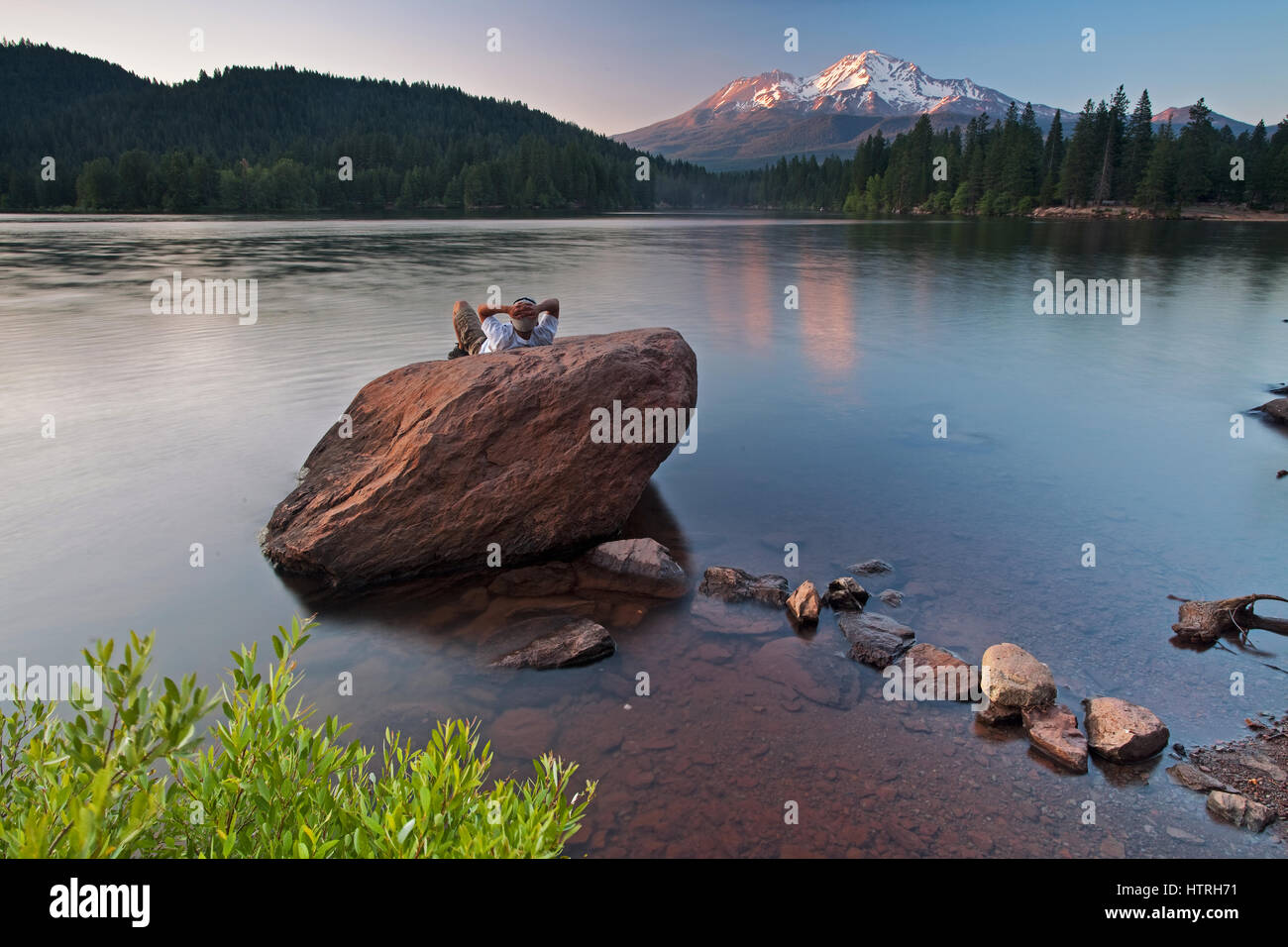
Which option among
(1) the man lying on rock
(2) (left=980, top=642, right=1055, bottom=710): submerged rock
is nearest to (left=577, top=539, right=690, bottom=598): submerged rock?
(2) (left=980, top=642, right=1055, bottom=710): submerged rock

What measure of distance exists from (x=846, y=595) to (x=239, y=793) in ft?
19.2

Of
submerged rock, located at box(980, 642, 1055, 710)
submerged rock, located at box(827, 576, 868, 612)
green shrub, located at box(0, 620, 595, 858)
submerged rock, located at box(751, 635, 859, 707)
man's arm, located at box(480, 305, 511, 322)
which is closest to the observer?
green shrub, located at box(0, 620, 595, 858)

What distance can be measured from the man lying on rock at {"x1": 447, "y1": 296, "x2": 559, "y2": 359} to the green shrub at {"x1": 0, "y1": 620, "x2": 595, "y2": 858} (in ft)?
24.9

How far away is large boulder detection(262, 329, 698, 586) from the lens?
27.2 feet

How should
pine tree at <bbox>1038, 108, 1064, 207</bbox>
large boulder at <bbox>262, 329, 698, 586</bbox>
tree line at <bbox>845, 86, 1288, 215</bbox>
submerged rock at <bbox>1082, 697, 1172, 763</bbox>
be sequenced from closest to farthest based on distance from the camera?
submerged rock at <bbox>1082, 697, 1172, 763</bbox> → large boulder at <bbox>262, 329, 698, 586</bbox> → tree line at <bbox>845, 86, 1288, 215</bbox> → pine tree at <bbox>1038, 108, 1064, 207</bbox>

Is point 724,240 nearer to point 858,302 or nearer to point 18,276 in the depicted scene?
point 858,302

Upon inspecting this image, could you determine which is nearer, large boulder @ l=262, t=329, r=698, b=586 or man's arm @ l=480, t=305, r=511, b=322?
large boulder @ l=262, t=329, r=698, b=586

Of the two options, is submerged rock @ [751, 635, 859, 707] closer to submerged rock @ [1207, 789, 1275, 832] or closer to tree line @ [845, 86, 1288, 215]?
submerged rock @ [1207, 789, 1275, 832]

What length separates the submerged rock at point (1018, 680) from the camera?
19.2ft

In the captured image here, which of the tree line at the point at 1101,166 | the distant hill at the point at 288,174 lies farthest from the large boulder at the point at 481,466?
the distant hill at the point at 288,174

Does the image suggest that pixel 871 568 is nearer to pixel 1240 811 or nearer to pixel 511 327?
pixel 1240 811

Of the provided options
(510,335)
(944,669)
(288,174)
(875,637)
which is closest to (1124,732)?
(944,669)

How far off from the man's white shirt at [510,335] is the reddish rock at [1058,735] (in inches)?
290

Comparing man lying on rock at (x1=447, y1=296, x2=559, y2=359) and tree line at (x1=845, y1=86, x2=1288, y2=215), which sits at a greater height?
tree line at (x1=845, y1=86, x2=1288, y2=215)
